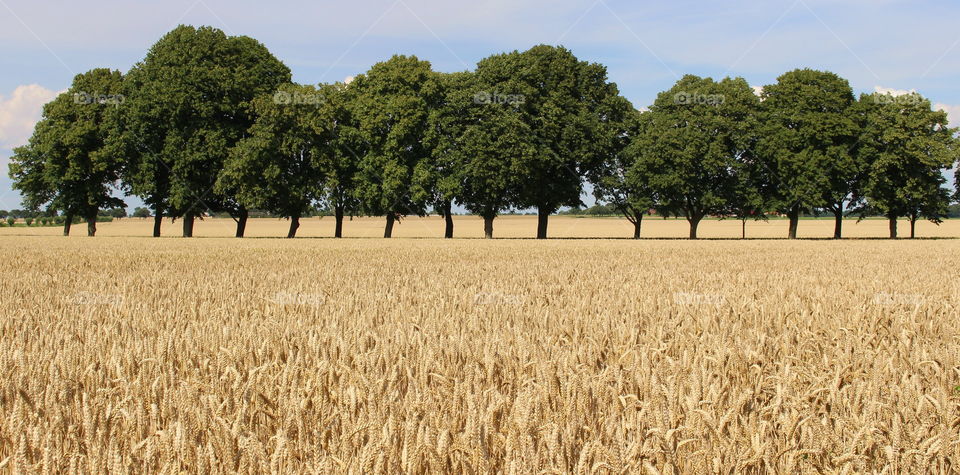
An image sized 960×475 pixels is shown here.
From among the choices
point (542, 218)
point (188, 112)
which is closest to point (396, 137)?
point (542, 218)

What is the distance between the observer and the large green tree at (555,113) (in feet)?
169

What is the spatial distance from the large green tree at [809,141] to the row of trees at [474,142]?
166 millimetres

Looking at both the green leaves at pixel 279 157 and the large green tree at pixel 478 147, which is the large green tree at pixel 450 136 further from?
the green leaves at pixel 279 157

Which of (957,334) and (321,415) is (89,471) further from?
(957,334)

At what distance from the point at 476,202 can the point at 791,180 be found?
84.3 feet

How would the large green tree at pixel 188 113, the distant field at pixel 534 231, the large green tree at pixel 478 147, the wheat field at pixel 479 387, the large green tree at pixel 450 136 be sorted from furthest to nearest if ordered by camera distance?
the distant field at pixel 534 231 → the large green tree at pixel 450 136 → the large green tree at pixel 188 113 → the large green tree at pixel 478 147 → the wheat field at pixel 479 387

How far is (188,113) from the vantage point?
52.4 metres

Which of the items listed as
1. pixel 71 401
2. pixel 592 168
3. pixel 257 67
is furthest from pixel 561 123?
pixel 71 401

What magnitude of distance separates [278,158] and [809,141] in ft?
140

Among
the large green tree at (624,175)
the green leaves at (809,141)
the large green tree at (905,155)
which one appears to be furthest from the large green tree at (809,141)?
the large green tree at (624,175)

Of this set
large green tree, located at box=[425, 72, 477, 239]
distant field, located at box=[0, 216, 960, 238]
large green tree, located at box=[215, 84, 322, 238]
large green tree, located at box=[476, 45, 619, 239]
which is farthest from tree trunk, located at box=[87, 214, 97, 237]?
large green tree, located at box=[476, 45, 619, 239]

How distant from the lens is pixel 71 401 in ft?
13.3

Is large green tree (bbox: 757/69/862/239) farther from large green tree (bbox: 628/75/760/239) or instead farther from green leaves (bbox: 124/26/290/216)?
green leaves (bbox: 124/26/290/216)

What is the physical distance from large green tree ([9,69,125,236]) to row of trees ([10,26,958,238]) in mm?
210
